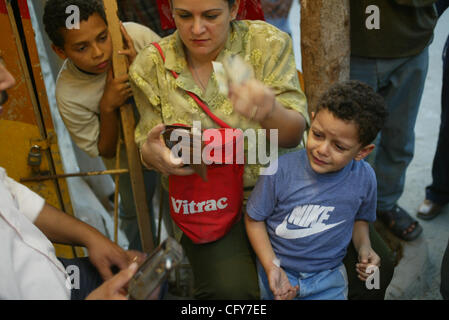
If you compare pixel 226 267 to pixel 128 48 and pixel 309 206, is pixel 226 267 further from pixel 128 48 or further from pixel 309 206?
pixel 128 48

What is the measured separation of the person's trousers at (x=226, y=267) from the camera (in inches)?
59.9

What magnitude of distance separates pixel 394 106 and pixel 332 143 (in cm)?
102

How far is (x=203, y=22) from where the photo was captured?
1.42 m

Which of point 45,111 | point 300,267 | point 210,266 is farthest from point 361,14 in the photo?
point 45,111

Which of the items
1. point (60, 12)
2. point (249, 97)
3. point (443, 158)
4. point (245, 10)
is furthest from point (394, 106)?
point (60, 12)

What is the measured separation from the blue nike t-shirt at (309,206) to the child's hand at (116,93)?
0.68 metres

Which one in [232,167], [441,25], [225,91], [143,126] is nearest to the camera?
[225,91]

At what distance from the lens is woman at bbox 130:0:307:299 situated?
4.85ft

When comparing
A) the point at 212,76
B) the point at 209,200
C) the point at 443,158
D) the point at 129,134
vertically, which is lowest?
the point at 443,158

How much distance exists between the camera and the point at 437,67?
4242mm

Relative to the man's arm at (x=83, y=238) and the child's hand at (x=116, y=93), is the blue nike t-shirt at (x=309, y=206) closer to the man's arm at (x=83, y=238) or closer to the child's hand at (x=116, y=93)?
the man's arm at (x=83, y=238)

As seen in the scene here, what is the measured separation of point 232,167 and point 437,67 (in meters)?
3.63

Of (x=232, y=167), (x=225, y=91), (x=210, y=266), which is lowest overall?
(x=210, y=266)
